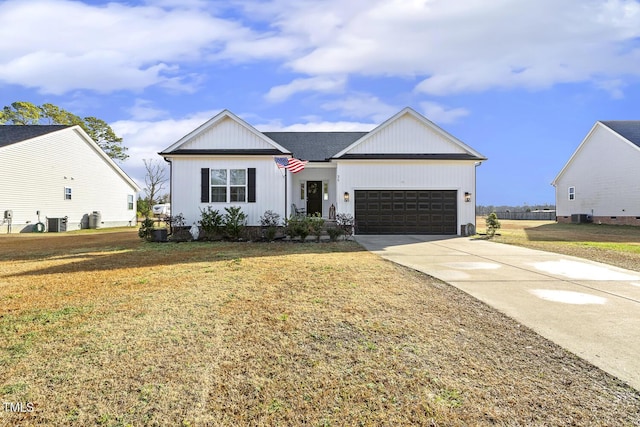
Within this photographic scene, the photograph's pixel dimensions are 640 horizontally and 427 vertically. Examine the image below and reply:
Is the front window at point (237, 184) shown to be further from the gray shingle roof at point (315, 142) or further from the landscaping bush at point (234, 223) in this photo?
the gray shingle roof at point (315, 142)

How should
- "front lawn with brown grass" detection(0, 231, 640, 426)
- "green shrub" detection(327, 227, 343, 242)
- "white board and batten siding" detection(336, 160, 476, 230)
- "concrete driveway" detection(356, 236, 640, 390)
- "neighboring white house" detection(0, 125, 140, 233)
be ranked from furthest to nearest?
"neighboring white house" detection(0, 125, 140, 233), "white board and batten siding" detection(336, 160, 476, 230), "green shrub" detection(327, 227, 343, 242), "concrete driveway" detection(356, 236, 640, 390), "front lawn with brown grass" detection(0, 231, 640, 426)

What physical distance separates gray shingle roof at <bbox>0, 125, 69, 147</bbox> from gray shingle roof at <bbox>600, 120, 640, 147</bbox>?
38.1m

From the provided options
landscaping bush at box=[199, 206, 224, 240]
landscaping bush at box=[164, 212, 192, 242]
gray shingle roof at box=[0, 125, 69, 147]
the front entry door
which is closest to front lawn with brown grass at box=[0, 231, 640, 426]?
landscaping bush at box=[199, 206, 224, 240]

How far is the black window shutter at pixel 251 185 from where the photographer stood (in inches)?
584

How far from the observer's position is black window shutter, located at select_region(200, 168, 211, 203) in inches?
583

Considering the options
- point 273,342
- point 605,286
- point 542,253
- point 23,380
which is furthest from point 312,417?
point 542,253

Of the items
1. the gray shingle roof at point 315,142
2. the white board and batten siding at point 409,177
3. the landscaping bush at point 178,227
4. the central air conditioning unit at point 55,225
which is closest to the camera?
the landscaping bush at point 178,227

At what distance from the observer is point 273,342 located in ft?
11.2

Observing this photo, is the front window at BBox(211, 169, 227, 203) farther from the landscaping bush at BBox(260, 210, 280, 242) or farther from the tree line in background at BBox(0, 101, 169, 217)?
the tree line in background at BBox(0, 101, 169, 217)

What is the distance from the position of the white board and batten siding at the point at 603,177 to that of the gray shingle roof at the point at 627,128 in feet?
1.32

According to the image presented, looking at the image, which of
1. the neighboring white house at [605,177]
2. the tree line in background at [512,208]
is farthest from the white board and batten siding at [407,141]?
the tree line in background at [512,208]

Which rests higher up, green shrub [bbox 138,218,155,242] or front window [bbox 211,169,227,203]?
front window [bbox 211,169,227,203]

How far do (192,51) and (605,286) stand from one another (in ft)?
42.0

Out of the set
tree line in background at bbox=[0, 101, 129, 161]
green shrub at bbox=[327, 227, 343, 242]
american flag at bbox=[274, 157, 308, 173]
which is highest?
tree line in background at bbox=[0, 101, 129, 161]
